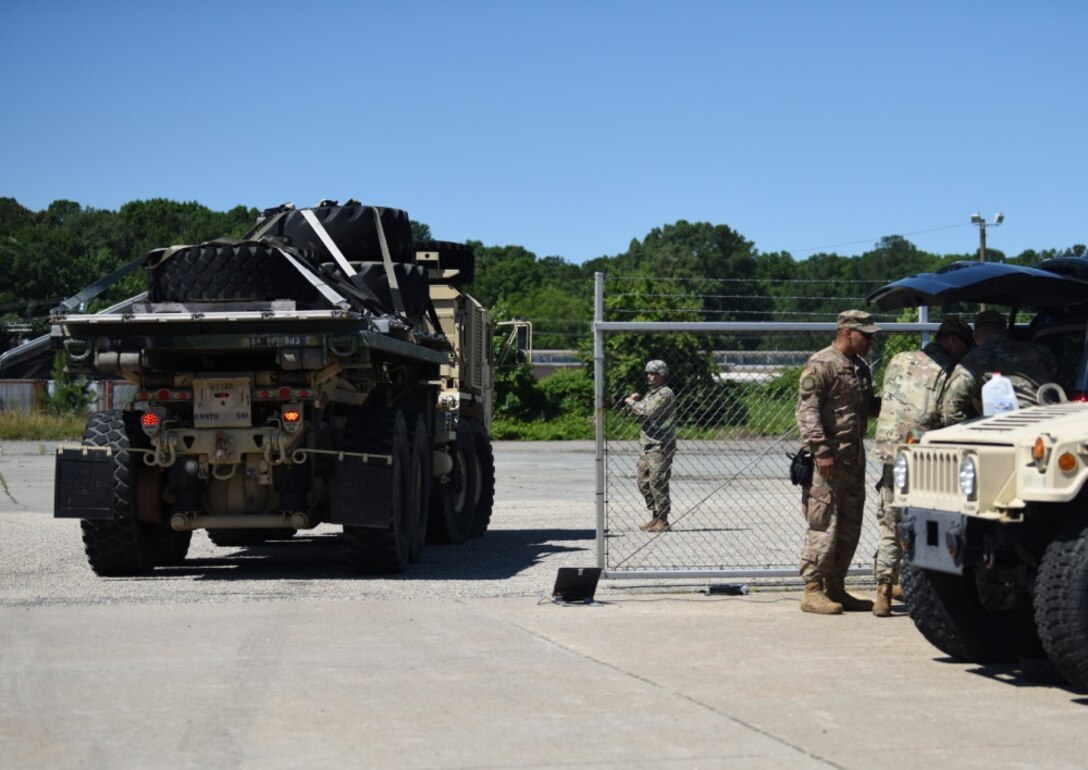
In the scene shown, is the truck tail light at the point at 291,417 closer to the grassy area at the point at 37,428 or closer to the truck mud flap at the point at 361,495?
the truck mud flap at the point at 361,495

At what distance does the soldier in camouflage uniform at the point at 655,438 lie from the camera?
51.0ft

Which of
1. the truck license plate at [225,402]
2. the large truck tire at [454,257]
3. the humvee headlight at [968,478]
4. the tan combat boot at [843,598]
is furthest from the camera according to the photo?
the large truck tire at [454,257]

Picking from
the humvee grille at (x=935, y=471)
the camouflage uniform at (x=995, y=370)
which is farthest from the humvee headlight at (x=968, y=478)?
the camouflage uniform at (x=995, y=370)

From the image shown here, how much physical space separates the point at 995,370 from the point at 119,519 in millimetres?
6640

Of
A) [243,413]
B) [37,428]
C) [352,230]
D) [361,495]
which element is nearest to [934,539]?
[361,495]

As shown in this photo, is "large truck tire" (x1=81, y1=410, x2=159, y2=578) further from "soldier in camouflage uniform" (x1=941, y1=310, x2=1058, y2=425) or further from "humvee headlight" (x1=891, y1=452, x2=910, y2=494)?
"humvee headlight" (x1=891, y1=452, x2=910, y2=494)

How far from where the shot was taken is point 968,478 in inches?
299

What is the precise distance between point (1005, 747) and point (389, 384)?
840 centimetres

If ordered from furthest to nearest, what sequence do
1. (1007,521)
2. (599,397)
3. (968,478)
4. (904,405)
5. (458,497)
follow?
(458,497) < (599,397) < (904,405) < (968,478) < (1007,521)

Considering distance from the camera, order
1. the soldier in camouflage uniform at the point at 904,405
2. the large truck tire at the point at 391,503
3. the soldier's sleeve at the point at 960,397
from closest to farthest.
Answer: the soldier's sleeve at the point at 960,397 < the soldier in camouflage uniform at the point at 904,405 < the large truck tire at the point at 391,503

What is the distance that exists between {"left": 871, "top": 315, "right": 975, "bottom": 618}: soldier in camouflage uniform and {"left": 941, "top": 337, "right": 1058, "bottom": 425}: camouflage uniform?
34 cm

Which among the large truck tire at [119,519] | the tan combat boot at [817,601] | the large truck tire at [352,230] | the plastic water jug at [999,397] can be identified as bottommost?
the tan combat boot at [817,601]

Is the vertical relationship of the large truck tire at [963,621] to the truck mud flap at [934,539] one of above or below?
below

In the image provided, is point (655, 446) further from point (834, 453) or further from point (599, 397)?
point (834, 453)
